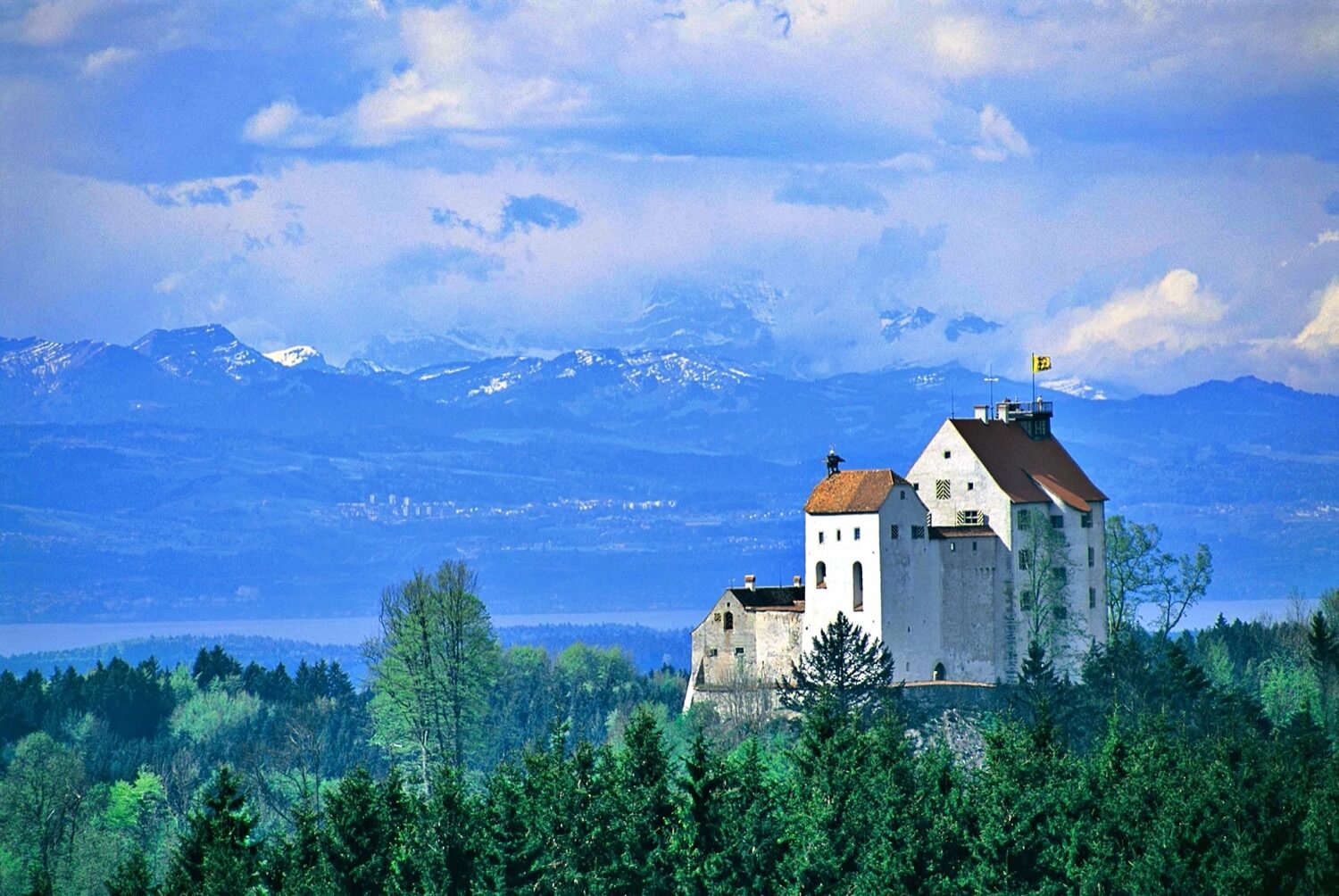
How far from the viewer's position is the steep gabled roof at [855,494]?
373 ft

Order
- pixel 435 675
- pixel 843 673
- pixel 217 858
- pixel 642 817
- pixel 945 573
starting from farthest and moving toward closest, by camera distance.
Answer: pixel 435 675, pixel 945 573, pixel 843 673, pixel 217 858, pixel 642 817

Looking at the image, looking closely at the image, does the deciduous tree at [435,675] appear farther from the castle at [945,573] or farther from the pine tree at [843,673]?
the pine tree at [843,673]

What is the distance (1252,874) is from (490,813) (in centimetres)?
2047

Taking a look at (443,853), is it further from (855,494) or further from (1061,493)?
(1061,493)

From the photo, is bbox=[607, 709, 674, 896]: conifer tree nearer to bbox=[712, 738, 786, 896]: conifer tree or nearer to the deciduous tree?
bbox=[712, 738, 786, 896]: conifer tree

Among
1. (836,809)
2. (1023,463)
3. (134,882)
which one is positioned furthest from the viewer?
(1023,463)

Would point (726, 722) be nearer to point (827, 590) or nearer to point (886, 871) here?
point (827, 590)

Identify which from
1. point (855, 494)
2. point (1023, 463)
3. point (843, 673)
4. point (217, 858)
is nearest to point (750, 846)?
point (217, 858)

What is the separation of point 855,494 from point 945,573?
5349 mm

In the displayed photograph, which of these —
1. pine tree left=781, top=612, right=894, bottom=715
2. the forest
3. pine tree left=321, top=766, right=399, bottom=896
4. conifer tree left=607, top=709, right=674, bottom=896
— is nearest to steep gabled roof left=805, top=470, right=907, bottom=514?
pine tree left=781, top=612, right=894, bottom=715

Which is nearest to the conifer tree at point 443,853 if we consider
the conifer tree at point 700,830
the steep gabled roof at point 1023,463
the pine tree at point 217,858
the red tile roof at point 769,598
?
the pine tree at point 217,858

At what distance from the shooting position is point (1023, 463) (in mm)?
120312

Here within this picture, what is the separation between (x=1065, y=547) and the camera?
118438mm

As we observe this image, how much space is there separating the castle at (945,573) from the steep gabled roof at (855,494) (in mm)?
76
